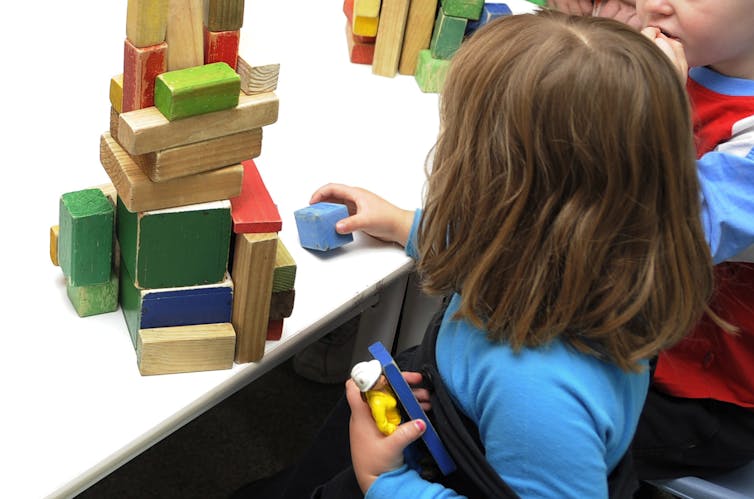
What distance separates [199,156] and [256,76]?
0.08 m

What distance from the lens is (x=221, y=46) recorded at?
0.77 metres

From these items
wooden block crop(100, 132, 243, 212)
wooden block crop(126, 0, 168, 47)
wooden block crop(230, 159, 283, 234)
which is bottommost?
wooden block crop(230, 159, 283, 234)

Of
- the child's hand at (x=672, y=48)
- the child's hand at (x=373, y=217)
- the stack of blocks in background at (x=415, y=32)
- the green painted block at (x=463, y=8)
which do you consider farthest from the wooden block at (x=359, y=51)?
the child's hand at (x=672, y=48)

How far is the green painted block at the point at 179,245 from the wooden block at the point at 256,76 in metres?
0.10

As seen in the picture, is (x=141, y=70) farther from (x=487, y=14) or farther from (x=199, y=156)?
(x=487, y=14)

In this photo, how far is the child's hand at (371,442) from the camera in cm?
82

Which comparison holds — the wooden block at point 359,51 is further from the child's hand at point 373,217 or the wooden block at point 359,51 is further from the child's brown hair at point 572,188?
the child's brown hair at point 572,188

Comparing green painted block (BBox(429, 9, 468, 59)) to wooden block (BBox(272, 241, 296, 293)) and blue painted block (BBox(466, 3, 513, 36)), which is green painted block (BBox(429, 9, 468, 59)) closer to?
blue painted block (BBox(466, 3, 513, 36))

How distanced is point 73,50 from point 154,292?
23.9 inches

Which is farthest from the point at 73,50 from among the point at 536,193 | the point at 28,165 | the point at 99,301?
the point at 536,193

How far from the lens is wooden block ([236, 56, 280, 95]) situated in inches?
30.6

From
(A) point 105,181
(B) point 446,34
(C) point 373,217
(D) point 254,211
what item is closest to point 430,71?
(B) point 446,34

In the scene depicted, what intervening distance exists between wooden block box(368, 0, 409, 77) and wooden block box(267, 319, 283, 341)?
0.60 m

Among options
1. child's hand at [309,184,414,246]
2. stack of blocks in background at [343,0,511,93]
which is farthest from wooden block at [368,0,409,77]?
child's hand at [309,184,414,246]
